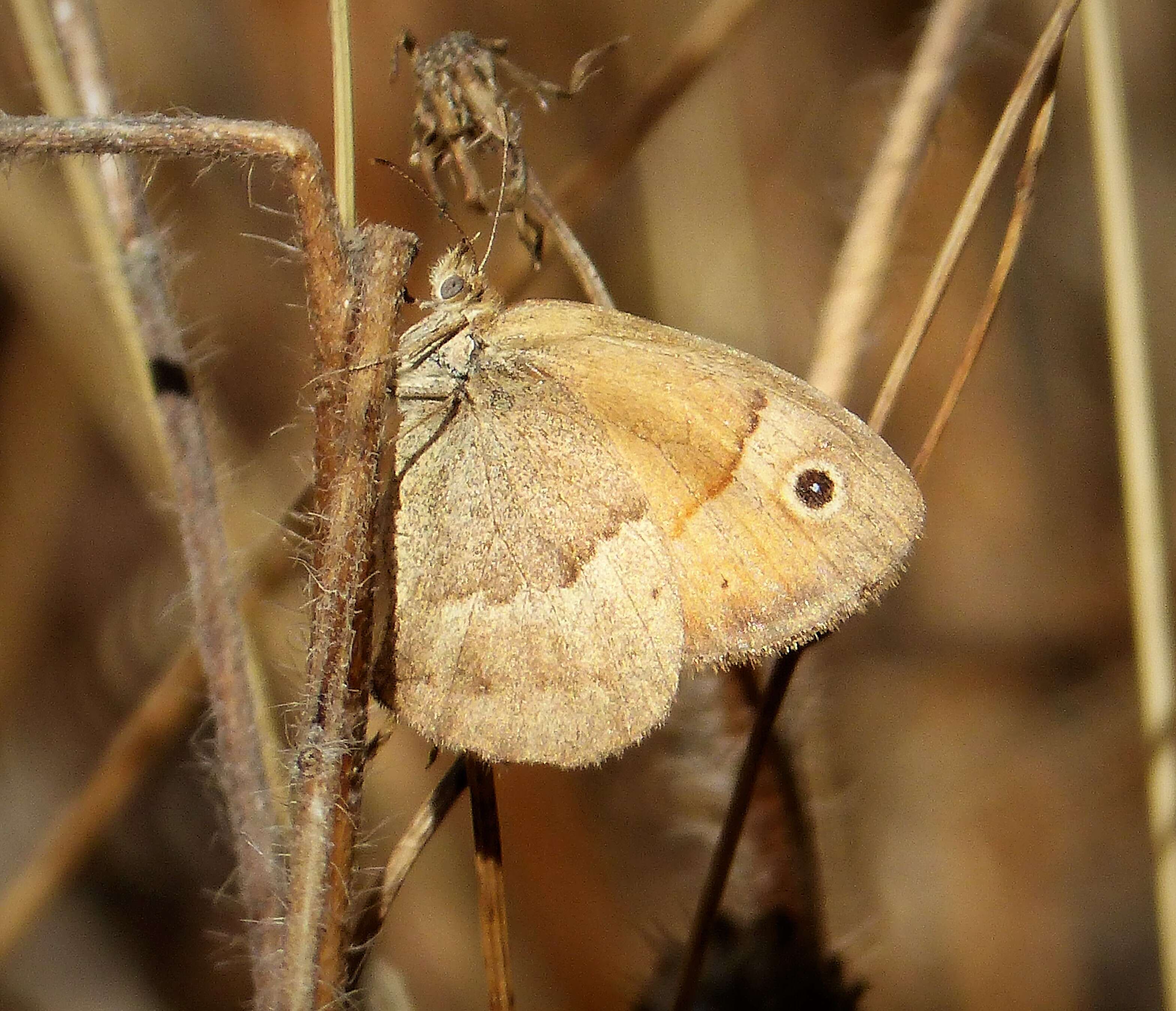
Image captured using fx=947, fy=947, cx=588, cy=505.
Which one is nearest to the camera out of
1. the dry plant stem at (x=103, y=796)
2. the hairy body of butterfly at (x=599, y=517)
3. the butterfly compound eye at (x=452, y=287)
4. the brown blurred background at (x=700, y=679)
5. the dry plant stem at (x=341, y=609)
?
the dry plant stem at (x=341, y=609)

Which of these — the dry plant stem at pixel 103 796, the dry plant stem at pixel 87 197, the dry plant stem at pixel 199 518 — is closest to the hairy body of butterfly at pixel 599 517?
the dry plant stem at pixel 199 518

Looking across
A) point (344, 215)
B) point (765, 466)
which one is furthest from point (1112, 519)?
point (344, 215)

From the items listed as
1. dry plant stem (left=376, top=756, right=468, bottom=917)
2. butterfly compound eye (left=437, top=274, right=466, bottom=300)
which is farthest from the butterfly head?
dry plant stem (left=376, top=756, right=468, bottom=917)

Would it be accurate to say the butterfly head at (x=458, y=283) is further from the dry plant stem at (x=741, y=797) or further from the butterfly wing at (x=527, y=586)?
the dry plant stem at (x=741, y=797)

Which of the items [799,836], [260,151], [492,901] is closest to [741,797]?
[492,901]

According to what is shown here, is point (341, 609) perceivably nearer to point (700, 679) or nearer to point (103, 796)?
point (700, 679)

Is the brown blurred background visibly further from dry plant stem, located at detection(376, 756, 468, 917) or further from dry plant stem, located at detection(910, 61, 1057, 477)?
dry plant stem, located at detection(376, 756, 468, 917)

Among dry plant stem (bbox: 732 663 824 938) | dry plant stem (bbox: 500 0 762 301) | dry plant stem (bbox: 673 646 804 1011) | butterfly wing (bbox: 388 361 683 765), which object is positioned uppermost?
dry plant stem (bbox: 500 0 762 301)
